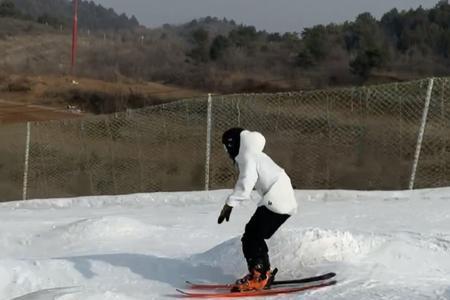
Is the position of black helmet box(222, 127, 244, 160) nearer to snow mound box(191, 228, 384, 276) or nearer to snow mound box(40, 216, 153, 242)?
snow mound box(191, 228, 384, 276)

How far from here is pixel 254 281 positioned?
648 centimetres

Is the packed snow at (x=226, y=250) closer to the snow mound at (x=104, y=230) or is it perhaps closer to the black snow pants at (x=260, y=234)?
the snow mound at (x=104, y=230)

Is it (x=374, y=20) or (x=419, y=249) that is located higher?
(x=374, y=20)

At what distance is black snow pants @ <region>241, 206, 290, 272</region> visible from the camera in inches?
258

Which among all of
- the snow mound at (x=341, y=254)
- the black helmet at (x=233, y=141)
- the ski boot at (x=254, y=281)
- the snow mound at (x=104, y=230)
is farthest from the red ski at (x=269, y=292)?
the snow mound at (x=104, y=230)

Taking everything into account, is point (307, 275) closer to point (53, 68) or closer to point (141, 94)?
point (141, 94)

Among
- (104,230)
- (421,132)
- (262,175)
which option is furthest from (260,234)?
(421,132)

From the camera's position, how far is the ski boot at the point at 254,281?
6.47 metres

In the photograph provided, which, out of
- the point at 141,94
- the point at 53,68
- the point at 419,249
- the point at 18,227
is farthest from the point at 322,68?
the point at 419,249

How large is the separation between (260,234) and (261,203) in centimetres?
25

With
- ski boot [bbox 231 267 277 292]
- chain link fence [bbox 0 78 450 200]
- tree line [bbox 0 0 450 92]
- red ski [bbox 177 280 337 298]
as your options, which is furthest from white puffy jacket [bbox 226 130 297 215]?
tree line [bbox 0 0 450 92]

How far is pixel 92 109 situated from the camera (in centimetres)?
3628

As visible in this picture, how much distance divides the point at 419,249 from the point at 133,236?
3.48 metres

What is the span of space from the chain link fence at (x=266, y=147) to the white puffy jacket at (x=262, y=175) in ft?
18.0
